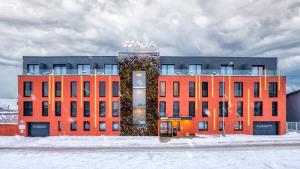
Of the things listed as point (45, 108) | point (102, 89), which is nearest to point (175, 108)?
point (102, 89)

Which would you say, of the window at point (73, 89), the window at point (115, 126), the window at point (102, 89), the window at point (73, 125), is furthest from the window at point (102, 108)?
the window at point (73, 89)

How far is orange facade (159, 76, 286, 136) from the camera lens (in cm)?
4709

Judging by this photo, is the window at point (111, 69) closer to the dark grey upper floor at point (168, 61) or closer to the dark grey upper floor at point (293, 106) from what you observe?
the dark grey upper floor at point (168, 61)

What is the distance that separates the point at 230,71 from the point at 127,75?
20090 mm

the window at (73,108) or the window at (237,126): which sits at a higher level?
the window at (73,108)

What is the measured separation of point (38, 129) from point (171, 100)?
78.5 feet

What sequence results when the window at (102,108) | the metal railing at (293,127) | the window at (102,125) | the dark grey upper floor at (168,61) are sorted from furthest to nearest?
the dark grey upper floor at (168,61), the metal railing at (293,127), the window at (102,108), the window at (102,125)

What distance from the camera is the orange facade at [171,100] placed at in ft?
154

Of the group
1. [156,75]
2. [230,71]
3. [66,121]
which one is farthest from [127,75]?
[230,71]

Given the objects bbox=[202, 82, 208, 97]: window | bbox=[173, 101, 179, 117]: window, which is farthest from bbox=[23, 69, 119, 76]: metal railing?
bbox=[202, 82, 208, 97]: window

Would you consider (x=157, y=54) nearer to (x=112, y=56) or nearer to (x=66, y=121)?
(x=112, y=56)

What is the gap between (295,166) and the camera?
2289 cm

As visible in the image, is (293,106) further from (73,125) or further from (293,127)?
(73,125)

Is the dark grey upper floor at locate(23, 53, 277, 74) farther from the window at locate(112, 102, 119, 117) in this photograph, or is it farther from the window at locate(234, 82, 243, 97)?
the window at locate(112, 102, 119, 117)
